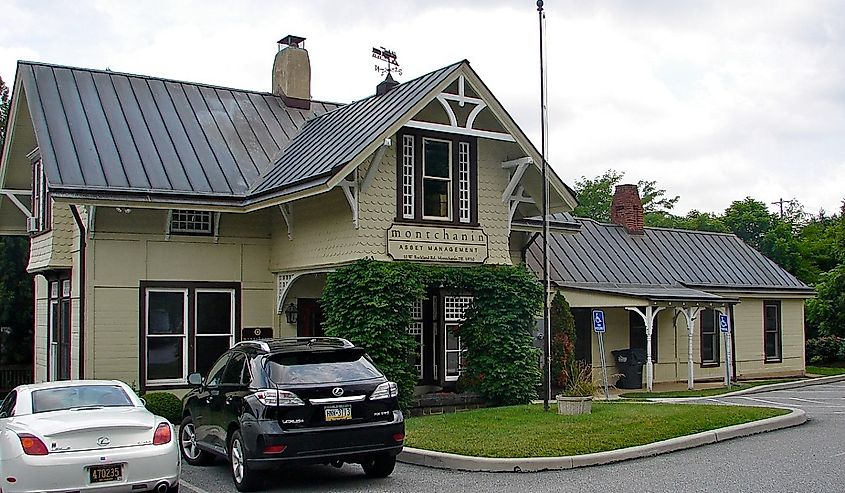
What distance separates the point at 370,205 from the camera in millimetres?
17500

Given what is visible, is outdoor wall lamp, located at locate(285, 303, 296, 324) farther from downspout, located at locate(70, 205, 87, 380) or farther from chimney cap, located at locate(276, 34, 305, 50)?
chimney cap, located at locate(276, 34, 305, 50)

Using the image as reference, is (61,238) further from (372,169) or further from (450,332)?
(450,332)

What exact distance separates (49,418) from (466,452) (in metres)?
5.38

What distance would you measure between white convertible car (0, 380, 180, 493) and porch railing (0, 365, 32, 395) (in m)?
18.6

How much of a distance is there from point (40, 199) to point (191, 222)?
406 cm

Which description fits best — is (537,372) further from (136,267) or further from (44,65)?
(44,65)

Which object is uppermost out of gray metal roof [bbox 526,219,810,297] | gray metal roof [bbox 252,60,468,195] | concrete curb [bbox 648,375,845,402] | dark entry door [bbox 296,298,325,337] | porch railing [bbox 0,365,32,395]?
gray metal roof [bbox 252,60,468,195]

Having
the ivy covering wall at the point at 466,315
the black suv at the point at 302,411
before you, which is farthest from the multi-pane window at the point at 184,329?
the black suv at the point at 302,411

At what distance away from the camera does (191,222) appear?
780 inches

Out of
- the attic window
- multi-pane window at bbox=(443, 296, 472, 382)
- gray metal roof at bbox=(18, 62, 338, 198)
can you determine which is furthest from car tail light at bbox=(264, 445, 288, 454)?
multi-pane window at bbox=(443, 296, 472, 382)

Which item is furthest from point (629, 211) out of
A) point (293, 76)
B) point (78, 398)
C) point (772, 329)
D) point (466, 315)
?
point (78, 398)

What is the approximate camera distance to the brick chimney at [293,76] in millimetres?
24438

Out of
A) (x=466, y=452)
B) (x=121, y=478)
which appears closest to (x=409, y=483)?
(x=466, y=452)

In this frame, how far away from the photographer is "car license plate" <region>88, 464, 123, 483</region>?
9.28 meters
